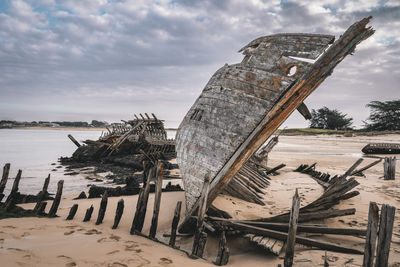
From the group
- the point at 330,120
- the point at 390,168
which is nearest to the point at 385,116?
the point at 330,120

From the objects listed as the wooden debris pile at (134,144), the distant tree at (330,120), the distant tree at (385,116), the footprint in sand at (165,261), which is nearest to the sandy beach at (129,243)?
the footprint in sand at (165,261)

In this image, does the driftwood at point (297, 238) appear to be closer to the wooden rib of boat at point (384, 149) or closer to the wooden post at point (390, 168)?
the wooden post at point (390, 168)

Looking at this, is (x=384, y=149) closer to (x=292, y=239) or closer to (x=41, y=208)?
(x=292, y=239)

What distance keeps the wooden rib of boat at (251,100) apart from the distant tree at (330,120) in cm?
6324

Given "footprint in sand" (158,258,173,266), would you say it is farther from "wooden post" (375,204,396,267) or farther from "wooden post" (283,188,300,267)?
→ "wooden post" (375,204,396,267)

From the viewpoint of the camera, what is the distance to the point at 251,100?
5059 millimetres

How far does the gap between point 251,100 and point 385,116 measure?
53.5 meters

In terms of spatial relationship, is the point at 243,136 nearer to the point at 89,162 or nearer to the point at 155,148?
the point at 155,148

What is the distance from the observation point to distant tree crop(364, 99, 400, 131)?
44.2m

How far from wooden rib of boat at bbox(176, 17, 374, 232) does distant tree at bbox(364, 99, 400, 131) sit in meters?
51.2

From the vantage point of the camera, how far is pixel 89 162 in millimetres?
21125

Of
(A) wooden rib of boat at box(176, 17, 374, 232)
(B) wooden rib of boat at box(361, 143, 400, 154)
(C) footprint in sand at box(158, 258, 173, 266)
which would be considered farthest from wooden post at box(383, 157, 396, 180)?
(B) wooden rib of boat at box(361, 143, 400, 154)

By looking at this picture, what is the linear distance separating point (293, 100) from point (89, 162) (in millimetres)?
20491

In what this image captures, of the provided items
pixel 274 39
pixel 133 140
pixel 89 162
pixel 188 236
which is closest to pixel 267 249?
pixel 188 236
